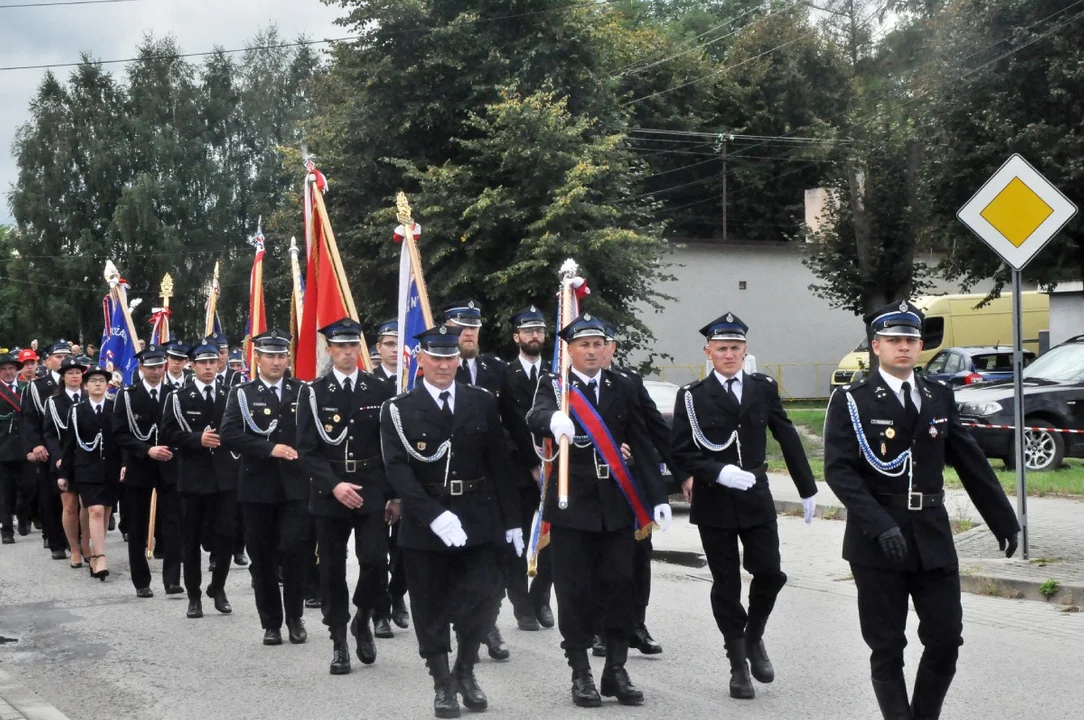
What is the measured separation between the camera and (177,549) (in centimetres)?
1155

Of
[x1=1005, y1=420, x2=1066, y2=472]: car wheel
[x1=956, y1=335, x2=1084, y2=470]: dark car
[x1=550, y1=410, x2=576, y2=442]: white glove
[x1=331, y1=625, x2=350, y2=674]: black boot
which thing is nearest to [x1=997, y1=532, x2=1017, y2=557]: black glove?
[x1=550, y1=410, x2=576, y2=442]: white glove

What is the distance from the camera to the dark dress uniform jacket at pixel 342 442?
8.29 meters

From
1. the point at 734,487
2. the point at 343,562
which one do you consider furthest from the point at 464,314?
the point at 734,487

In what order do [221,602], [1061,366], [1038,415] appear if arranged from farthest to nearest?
[1061,366] → [1038,415] → [221,602]

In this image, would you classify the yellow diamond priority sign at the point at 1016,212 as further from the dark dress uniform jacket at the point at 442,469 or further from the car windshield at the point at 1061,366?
the car windshield at the point at 1061,366

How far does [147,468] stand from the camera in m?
11.7

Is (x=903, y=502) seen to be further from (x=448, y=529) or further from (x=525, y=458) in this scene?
(x=525, y=458)

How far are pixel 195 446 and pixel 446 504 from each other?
4.12m

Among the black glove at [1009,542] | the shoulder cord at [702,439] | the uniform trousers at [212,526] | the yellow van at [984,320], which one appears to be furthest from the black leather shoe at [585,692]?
the yellow van at [984,320]

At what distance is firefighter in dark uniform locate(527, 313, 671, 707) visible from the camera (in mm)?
7078

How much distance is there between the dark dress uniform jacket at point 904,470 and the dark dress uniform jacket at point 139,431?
6968 mm

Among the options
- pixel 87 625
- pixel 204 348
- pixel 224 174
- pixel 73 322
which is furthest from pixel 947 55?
pixel 73 322

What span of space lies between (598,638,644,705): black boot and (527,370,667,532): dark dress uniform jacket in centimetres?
62

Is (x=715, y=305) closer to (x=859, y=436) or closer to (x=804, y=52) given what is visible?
(x=804, y=52)
